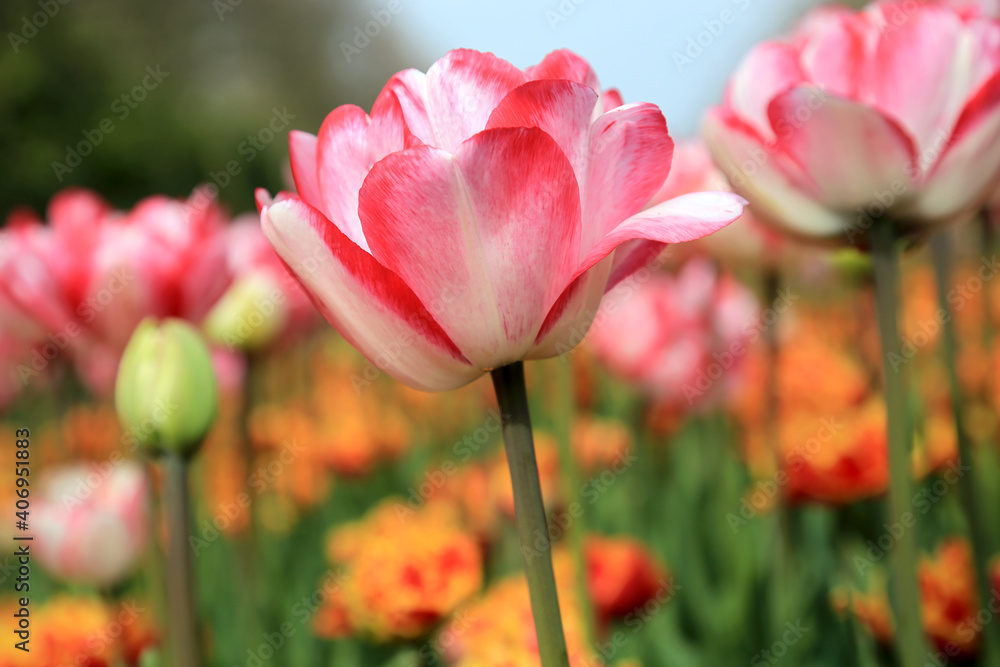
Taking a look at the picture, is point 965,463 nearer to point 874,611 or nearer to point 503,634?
point 874,611

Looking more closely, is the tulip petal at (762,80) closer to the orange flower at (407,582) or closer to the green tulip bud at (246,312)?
the orange flower at (407,582)

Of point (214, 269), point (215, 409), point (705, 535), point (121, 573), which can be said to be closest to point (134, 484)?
point (121, 573)

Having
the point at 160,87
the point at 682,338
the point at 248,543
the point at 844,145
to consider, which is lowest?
the point at 248,543

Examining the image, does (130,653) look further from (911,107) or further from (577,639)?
(911,107)

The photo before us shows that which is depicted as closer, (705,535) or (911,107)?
(911,107)

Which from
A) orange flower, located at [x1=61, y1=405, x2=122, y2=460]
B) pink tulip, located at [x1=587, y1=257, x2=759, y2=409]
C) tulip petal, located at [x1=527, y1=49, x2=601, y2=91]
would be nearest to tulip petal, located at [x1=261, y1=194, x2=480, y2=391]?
tulip petal, located at [x1=527, y1=49, x2=601, y2=91]

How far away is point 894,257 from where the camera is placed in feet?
1.35

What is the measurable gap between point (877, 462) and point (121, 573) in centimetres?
79

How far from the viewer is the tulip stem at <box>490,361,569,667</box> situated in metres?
0.26

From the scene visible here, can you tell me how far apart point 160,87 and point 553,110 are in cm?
755

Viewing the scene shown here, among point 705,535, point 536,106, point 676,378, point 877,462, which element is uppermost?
point 536,106

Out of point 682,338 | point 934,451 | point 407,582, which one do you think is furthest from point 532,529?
point 682,338

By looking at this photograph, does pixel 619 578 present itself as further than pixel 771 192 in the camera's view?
Yes

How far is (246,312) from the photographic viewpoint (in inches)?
33.9
